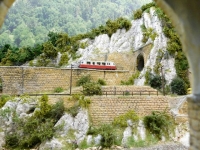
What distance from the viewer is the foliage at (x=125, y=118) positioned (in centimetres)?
1798

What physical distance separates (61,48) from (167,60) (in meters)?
17.7

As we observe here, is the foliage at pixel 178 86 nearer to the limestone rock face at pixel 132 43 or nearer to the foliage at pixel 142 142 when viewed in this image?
the limestone rock face at pixel 132 43

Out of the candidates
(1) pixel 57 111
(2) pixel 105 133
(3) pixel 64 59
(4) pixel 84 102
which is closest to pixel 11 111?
(1) pixel 57 111

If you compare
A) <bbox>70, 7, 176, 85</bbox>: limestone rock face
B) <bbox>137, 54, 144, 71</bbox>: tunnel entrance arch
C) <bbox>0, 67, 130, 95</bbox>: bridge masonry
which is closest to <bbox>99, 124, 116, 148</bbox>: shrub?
<bbox>0, 67, 130, 95</bbox>: bridge masonry

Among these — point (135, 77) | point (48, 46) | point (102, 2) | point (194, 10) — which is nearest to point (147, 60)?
point (135, 77)

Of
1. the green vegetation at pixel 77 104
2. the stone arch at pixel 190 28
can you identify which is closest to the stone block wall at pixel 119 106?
the green vegetation at pixel 77 104

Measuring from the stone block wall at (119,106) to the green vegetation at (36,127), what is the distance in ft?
9.66

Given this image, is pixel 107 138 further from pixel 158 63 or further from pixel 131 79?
pixel 158 63

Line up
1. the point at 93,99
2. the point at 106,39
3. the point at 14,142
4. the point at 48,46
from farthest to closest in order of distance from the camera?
the point at 106,39 → the point at 48,46 → the point at 93,99 → the point at 14,142

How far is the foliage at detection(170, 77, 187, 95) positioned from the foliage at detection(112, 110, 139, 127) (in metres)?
8.10

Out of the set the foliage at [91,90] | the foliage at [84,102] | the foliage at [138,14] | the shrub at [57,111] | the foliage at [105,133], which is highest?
the foliage at [138,14]

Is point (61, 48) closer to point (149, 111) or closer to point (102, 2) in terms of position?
point (149, 111)

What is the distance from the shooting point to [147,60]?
1157 inches

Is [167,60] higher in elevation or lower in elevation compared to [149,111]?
higher
